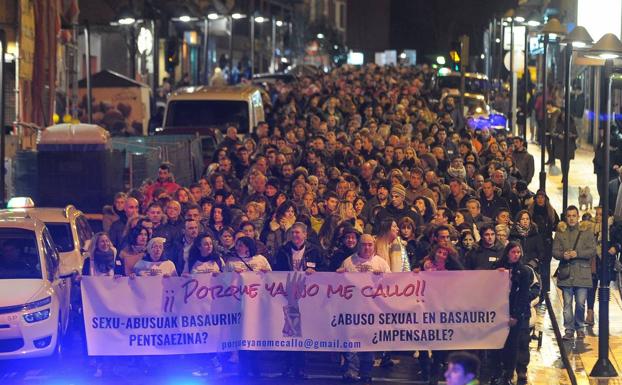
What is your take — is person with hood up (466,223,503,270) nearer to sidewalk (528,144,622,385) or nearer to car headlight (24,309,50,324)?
sidewalk (528,144,622,385)

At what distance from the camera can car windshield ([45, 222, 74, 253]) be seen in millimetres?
16391

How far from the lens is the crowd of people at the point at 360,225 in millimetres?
14383

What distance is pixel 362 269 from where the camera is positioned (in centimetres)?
1436

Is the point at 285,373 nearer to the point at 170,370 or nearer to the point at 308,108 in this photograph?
the point at 170,370

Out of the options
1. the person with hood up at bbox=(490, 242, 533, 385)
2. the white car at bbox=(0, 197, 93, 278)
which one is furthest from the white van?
the person with hood up at bbox=(490, 242, 533, 385)

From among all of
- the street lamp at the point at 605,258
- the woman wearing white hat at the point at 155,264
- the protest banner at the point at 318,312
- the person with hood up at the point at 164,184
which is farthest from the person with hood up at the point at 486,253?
the person with hood up at the point at 164,184

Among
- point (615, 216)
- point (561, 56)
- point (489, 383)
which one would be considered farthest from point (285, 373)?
point (561, 56)

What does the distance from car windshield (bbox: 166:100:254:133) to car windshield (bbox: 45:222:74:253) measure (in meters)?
14.1

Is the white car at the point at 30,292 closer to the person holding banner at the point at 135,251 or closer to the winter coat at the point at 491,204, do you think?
the person holding banner at the point at 135,251

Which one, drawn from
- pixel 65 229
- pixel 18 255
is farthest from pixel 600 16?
pixel 18 255

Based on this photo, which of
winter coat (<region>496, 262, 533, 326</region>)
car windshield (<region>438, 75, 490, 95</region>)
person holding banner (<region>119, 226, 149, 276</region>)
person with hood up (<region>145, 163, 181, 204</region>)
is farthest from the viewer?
car windshield (<region>438, 75, 490, 95</region>)

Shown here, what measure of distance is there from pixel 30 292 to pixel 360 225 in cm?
437

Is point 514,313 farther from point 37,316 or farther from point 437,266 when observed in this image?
point 37,316

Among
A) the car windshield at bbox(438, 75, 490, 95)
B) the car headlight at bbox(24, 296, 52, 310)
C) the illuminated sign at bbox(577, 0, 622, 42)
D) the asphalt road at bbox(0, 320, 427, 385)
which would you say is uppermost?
the illuminated sign at bbox(577, 0, 622, 42)
